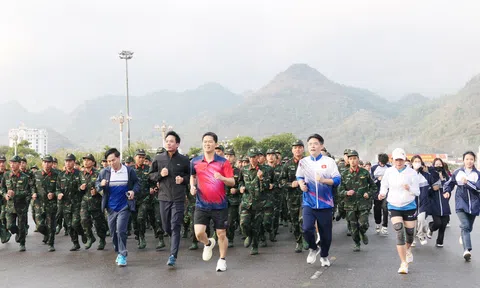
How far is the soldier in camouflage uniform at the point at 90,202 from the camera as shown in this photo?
10688 mm

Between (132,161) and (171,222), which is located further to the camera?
(132,161)

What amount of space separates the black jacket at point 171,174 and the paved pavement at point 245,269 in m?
1.19

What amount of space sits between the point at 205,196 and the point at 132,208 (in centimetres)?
172

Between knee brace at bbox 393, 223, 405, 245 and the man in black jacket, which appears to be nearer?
knee brace at bbox 393, 223, 405, 245

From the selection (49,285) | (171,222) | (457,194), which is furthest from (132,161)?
(457,194)

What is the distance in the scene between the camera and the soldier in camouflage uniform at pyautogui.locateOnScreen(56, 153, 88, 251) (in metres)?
10.9

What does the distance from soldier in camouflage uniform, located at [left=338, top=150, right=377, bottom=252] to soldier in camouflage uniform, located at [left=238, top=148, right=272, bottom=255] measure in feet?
5.17

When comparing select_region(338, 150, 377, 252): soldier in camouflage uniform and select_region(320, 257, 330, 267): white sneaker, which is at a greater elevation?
select_region(338, 150, 377, 252): soldier in camouflage uniform

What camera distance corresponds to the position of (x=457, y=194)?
9641mm

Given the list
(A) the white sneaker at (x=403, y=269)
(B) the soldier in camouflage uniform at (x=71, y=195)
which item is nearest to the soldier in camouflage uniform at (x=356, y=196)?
(A) the white sneaker at (x=403, y=269)

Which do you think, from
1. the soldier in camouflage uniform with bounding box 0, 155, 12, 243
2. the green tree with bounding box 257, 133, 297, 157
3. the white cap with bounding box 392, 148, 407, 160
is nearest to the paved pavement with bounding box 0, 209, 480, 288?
the soldier in camouflage uniform with bounding box 0, 155, 12, 243

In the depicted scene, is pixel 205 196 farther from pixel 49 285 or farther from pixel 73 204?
pixel 73 204

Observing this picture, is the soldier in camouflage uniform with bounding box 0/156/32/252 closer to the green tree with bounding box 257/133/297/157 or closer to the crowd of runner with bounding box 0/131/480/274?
the crowd of runner with bounding box 0/131/480/274

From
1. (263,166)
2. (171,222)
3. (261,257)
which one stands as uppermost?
(263,166)
